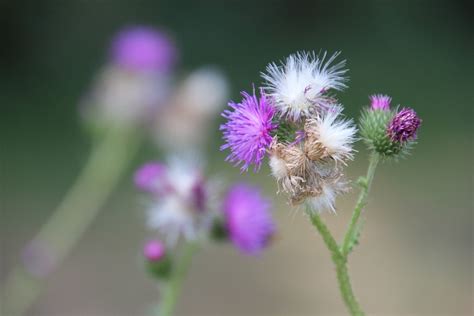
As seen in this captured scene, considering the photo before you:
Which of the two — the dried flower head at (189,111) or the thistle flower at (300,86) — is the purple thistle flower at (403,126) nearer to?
the thistle flower at (300,86)

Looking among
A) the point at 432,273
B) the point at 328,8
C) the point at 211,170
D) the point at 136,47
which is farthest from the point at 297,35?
the point at 136,47

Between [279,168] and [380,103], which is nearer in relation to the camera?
[279,168]

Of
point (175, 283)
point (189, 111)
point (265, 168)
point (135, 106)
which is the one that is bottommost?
point (175, 283)

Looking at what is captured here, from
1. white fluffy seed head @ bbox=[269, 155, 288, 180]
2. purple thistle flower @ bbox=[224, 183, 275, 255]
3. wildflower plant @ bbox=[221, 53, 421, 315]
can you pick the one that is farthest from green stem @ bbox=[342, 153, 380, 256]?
purple thistle flower @ bbox=[224, 183, 275, 255]

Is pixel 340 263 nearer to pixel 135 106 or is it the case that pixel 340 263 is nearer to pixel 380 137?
pixel 380 137

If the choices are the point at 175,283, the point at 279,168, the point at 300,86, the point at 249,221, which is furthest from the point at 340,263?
the point at 175,283

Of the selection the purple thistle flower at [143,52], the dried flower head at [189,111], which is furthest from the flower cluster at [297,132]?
the purple thistle flower at [143,52]

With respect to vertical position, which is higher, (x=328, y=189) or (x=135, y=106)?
(x=135, y=106)

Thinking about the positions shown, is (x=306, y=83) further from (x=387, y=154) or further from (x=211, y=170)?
(x=211, y=170)
